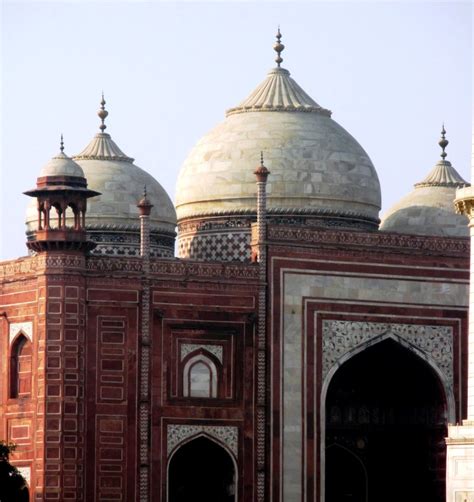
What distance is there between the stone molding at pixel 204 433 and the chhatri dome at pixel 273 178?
134 inches

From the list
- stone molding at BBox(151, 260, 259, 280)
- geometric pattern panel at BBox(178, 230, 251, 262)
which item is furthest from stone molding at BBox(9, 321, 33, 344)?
geometric pattern panel at BBox(178, 230, 251, 262)

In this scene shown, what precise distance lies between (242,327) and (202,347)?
0.71 metres

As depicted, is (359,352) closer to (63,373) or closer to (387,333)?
(387,333)

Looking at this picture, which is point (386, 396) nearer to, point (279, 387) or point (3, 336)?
point (279, 387)

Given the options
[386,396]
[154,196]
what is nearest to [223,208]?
[154,196]

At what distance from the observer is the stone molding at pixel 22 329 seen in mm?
32906

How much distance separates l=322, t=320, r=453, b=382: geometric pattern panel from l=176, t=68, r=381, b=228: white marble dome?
253 centimetres

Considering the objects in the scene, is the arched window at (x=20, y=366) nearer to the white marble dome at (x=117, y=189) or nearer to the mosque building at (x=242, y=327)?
the mosque building at (x=242, y=327)

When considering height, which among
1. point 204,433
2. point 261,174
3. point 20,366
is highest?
point 261,174

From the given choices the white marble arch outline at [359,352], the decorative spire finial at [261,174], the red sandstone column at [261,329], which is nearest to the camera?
the red sandstone column at [261,329]

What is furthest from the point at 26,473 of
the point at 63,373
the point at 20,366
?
the point at 20,366

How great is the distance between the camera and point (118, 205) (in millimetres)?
37188

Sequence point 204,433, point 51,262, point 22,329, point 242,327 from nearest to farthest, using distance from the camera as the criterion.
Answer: point 51,262
point 22,329
point 204,433
point 242,327

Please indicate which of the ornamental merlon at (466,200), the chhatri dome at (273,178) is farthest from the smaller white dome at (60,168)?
the ornamental merlon at (466,200)
